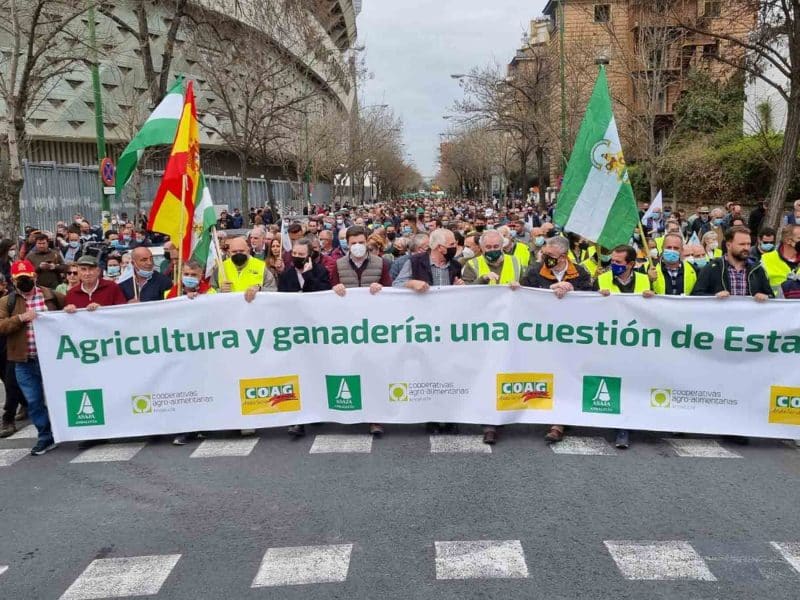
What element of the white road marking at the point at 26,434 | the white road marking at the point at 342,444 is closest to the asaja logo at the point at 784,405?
the white road marking at the point at 342,444

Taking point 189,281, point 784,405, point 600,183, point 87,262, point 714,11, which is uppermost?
point 714,11

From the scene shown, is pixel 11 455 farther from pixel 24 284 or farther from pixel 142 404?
pixel 24 284

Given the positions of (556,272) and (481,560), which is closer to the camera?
(481,560)

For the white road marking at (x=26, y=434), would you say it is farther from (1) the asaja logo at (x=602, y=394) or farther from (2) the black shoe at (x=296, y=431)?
(1) the asaja logo at (x=602, y=394)

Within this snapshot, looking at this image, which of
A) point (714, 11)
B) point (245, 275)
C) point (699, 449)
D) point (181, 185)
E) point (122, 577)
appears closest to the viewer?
point (122, 577)

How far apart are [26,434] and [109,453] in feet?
4.58

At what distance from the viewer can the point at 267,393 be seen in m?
6.95

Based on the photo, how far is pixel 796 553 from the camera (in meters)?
4.46

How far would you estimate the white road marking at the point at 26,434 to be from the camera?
7.47 m

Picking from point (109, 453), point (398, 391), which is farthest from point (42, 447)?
point (398, 391)

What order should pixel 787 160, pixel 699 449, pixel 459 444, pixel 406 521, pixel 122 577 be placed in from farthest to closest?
pixel 787 160 → pixel 459 444 → pixel 699 449 → pixel 406 521 → pixel 122 577

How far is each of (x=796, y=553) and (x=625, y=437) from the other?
84.0 inches

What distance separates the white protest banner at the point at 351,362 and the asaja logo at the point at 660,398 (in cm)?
1

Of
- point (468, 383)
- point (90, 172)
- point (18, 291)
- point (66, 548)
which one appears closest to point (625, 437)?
point (468, 383)
